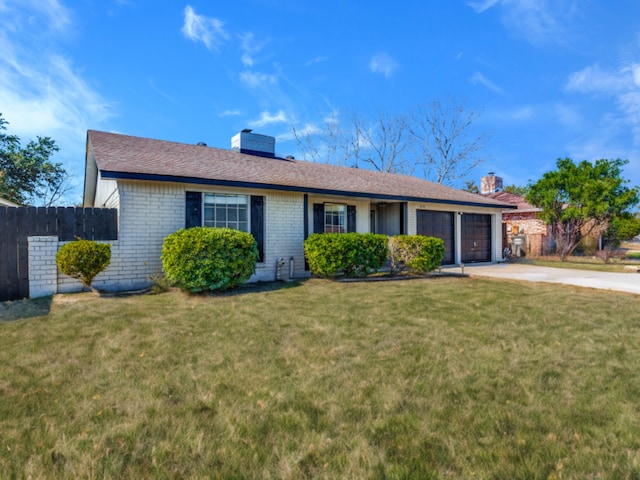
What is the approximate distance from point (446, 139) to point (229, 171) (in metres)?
23.8

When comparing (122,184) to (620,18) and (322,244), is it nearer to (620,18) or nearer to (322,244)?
(322,244)

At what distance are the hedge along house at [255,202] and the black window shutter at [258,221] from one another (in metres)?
0.03

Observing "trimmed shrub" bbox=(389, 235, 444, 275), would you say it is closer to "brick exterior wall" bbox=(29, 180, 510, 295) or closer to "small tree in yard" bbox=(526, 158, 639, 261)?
"brick exterior wall" bbox=(29, 180, 510, 295)

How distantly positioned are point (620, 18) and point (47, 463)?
15.3 m

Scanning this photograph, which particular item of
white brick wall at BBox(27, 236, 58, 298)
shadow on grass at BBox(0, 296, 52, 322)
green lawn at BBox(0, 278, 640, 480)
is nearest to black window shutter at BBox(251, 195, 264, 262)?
green lawn at BBox(0, 278, 640, 480)

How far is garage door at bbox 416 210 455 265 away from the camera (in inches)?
510

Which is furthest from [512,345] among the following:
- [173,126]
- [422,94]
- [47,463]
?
[422,94]

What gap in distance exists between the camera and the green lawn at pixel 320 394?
2.01 meters

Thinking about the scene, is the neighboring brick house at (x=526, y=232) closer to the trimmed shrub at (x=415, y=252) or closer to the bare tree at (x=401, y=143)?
the bare tree at (x=401, y=143)

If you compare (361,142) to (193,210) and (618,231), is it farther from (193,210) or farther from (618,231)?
(193,210)

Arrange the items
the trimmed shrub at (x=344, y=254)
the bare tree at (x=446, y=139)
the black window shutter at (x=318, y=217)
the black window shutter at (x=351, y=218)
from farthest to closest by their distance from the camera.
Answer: the bare tree at (x=446, y=139) < the black window shutter at (x=351, y=218) < the black window shutter at (x=318, y=217) < the trimmed shrub at (x=344, y=254)

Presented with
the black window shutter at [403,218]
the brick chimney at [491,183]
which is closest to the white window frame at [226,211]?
the black window shutter at [403,218]

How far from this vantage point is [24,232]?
Answer: 22.4ft

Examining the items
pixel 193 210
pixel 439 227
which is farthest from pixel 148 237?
pixel 439 227
